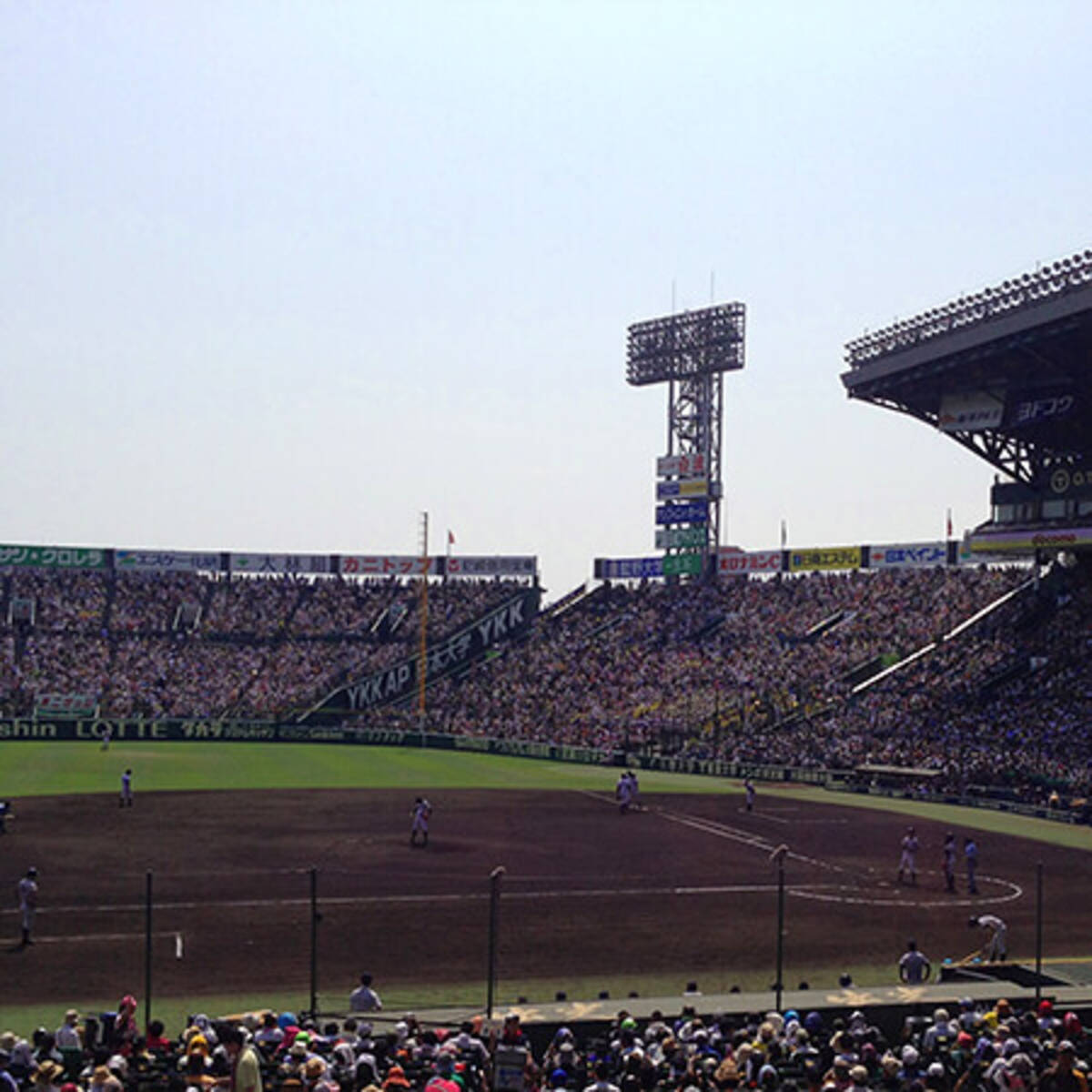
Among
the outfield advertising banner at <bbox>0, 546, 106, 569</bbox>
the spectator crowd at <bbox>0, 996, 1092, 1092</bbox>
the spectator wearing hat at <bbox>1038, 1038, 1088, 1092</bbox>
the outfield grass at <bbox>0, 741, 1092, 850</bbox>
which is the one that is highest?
the outfield advertising banner at <bbox>0, 546, 106, 569</bbox>

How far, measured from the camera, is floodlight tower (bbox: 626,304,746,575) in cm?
8781

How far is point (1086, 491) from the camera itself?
6053cm

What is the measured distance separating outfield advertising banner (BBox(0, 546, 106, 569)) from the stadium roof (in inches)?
2286

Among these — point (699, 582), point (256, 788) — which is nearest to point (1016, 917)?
point (256, 788)

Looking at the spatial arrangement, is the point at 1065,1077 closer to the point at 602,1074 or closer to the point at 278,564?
the point at 602,1074

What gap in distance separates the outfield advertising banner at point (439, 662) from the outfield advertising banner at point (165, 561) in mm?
20124

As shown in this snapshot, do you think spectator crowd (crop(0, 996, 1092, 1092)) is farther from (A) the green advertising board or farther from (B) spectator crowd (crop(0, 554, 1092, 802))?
(A) the green advertising board

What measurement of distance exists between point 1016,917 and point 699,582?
195 ft

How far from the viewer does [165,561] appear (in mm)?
100500

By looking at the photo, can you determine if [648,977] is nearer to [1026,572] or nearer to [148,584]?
[1026,572]

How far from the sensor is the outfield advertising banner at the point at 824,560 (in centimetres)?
8569

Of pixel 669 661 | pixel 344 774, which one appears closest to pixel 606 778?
pixel 344 774

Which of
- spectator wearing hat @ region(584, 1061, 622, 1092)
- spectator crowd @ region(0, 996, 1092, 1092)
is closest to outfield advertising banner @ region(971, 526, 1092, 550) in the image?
spectator crowd @ region(0, 996, 1092, 1092)

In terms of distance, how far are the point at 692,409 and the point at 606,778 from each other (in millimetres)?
36443
